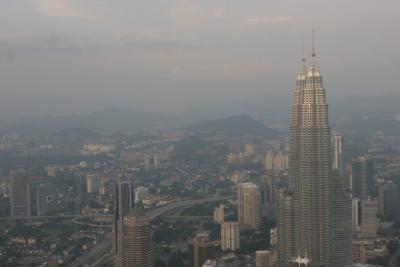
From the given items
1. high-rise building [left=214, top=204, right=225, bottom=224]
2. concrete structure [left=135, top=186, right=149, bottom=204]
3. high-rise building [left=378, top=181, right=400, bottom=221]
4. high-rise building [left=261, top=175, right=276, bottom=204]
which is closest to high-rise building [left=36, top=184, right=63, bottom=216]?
concrete structure [left=135, top=186, right=149, bottom=204]

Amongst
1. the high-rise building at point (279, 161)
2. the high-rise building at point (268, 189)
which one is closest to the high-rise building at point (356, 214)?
the high-rise building at point (268, 189)

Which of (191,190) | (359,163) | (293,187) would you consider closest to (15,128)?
(191,190)

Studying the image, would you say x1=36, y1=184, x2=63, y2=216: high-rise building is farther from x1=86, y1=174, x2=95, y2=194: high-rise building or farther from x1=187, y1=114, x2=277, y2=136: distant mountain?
x1=187, y1=114, x2=277, y2=136: distant mountain

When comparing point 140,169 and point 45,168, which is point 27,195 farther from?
point 140,169

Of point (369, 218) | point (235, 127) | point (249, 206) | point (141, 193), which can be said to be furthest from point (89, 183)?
point (369, 218)

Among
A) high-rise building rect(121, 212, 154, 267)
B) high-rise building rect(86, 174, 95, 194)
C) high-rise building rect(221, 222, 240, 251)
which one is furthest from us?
high-rise building rect(86, 174, 95, 194)

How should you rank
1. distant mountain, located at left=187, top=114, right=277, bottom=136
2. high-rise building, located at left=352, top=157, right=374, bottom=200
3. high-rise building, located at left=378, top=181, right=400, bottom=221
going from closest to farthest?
high-rise building, located at left=378, top=181, right=400, bottom=221 < high-rise building, located at left=352, top=157, right=374, bottom=200 < distant mountain, located at left=187, top=114, right=277, bottom=136
